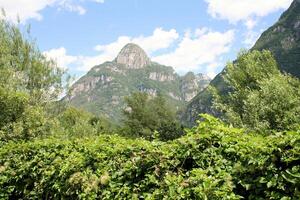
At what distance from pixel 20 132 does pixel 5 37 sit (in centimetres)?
877

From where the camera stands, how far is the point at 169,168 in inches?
260

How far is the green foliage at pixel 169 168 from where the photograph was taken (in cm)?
502

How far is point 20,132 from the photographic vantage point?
68.5ft

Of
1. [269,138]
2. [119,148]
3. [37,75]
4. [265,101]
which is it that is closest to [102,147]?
[119,148]

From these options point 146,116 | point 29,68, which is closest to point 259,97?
point 29,68

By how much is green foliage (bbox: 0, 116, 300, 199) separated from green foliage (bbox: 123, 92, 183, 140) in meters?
58.1

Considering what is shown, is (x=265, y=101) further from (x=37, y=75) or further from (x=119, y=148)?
(x=119, y=148)

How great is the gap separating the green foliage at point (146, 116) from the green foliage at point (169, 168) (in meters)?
58.1

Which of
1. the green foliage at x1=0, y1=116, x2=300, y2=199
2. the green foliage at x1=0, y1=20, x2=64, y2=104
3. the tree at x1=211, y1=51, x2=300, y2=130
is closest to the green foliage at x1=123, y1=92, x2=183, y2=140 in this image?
the tree at x1=211, y1=51, x2=300, y2=130

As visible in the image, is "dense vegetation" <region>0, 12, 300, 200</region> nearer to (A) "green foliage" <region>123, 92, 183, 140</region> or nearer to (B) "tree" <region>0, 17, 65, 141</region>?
(B) "tree" <region>0, 17, 65, 141</region>

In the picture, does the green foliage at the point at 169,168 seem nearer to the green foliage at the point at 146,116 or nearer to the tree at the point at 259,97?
the tree at the point at 259,97

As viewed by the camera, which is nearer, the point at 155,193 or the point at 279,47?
the point at 155,193

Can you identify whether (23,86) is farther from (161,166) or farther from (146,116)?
(146,116)

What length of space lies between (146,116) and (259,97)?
43.6 m
